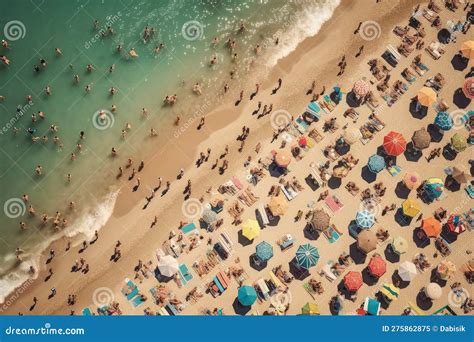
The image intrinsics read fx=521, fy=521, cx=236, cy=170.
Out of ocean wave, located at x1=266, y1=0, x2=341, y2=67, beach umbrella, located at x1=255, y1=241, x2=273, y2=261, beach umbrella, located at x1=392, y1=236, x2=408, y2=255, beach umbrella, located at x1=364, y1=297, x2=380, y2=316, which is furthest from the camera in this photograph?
ocean wave, located at x1=266, y1=0, x2=341, y2=67

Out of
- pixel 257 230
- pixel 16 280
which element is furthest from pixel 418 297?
pixel 16 280

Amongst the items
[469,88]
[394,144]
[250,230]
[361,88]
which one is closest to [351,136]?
[394,144]

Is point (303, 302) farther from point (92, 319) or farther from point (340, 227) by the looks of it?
point (92, 319)

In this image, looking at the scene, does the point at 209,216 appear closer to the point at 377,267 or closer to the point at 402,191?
the point at 377,267

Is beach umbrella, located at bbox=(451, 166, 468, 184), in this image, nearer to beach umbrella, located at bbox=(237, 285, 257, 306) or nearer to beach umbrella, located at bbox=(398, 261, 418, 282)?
beach umbrella, located at bbox=(398, 261, 418, 282)

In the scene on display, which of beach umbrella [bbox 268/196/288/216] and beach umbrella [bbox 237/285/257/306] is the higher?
beach umbrella [bbox 268/196/288/216]

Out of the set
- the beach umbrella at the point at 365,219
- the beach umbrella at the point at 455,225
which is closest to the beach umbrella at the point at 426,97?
the beach umbrella at the point at 455,225

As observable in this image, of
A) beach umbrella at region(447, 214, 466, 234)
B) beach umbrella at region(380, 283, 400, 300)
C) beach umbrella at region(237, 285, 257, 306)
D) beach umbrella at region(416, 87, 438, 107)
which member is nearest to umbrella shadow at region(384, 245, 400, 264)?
beach umbrella at region(380, 283, 400, 300)
